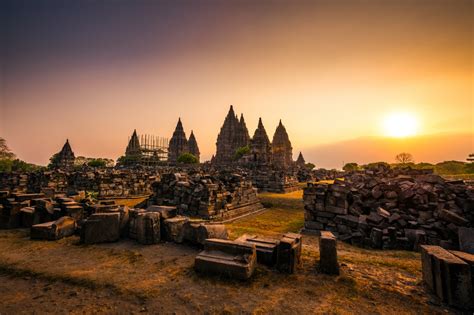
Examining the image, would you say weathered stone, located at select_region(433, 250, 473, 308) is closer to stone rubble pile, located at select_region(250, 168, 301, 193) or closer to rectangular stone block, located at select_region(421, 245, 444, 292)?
rectangular stone block, located at select_region(421, 245, 444, 292)

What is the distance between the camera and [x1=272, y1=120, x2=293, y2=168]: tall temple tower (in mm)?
55791

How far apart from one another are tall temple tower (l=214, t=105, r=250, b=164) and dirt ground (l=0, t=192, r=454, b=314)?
52.7 m

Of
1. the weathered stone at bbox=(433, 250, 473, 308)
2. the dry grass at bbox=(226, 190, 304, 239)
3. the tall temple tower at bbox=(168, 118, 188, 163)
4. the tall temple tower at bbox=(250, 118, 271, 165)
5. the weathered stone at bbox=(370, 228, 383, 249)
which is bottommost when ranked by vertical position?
the dry grass at bbox=(226, 190, 304, 239)

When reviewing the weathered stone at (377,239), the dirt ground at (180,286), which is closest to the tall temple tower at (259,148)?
the weathered stone at (377,239)

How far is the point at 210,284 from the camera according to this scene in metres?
3.24

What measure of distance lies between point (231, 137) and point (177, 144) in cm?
1558

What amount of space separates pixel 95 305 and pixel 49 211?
5435 mm

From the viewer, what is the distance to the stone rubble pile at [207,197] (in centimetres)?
1013

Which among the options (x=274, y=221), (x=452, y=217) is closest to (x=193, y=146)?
(x=274, y=221)

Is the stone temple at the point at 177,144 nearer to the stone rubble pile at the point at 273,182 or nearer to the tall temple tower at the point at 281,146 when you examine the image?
the tall temple tower at the point at 281,146

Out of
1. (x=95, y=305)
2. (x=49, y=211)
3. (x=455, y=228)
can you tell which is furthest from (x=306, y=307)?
(x=49, y=211)

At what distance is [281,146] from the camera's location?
56781mm

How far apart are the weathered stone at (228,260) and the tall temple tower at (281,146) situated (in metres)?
51.4

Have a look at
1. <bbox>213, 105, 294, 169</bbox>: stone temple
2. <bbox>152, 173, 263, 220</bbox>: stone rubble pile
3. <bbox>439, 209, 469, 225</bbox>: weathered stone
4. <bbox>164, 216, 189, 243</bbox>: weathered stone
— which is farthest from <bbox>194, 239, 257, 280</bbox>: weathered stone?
<bbox>213, 105, 294, 169</bbox>: stone temple
